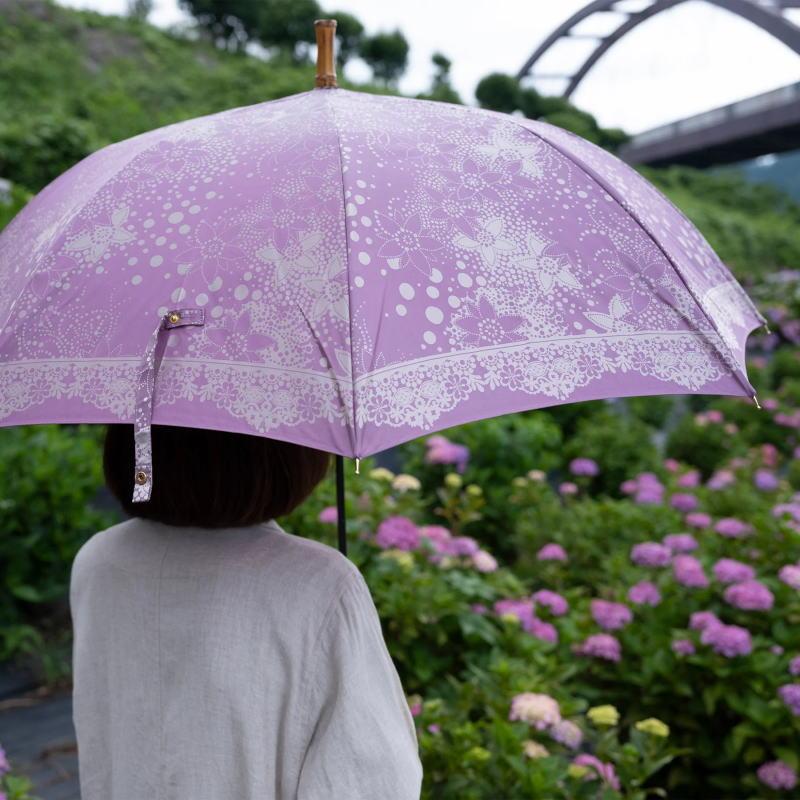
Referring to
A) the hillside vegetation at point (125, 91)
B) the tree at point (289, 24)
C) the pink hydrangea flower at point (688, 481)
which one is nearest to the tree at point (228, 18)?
the tree at point (289, 24)

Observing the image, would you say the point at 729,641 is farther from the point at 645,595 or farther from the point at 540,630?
the point at 540,630

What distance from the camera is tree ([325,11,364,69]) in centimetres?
2389

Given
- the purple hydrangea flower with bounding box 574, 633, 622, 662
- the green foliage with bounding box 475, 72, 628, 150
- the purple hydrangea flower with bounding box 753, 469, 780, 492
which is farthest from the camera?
the green foliage with bounding box 475, 72, 628, 150

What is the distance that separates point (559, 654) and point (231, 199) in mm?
2123

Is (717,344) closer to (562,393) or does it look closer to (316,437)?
(562,393)

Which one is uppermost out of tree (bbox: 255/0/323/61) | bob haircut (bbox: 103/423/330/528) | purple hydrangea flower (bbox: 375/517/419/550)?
tree (bbox: 255/0/323/61)

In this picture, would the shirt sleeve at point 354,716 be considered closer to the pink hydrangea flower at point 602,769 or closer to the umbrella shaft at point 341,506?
the umbrella shaft at point 341,506

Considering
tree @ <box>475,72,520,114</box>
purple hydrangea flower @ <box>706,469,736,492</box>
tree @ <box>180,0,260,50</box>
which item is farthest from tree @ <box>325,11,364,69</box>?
purple hydrangea flower @ <box>706,469,736,492</box>

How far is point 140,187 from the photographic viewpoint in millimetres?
1161

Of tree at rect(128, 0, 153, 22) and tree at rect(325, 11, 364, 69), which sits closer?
tree at rect(128, 0, 153, 22)

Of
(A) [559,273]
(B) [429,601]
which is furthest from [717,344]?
(B) [429,601]

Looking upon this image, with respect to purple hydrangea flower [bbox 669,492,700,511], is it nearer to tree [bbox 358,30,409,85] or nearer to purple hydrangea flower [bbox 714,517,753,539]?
purple hydrangea flower [bbox 714,517,753,539]

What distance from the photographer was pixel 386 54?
23.8m

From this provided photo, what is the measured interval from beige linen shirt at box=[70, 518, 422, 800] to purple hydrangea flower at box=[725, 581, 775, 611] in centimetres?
183
